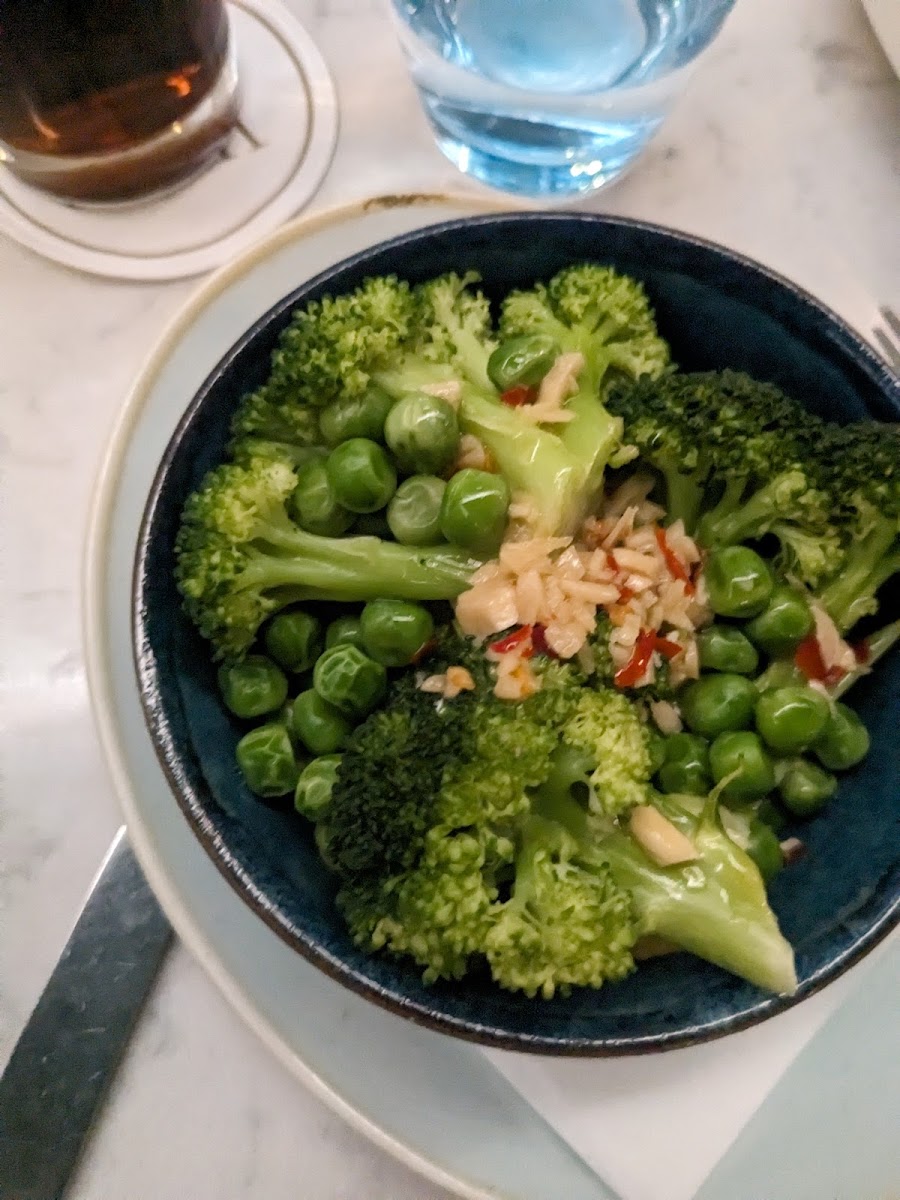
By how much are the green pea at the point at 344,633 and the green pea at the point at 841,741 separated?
0.50 meters

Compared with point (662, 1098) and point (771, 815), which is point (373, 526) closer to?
point (771, 815)

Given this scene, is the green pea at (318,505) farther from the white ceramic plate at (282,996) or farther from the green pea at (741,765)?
the green pea at (741,765)

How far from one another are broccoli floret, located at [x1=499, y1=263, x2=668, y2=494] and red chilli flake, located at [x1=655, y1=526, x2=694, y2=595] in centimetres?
10

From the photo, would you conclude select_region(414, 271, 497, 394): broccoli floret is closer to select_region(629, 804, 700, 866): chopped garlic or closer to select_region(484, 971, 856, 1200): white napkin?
select_region(629, 804, 700, 866): chopped garlic

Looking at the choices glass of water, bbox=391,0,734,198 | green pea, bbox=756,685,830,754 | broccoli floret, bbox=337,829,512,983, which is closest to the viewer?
broccoli floret, bbox=337,829,512,983

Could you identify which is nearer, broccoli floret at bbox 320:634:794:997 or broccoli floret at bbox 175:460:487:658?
broccoli floret at bbox 320:634:794:997

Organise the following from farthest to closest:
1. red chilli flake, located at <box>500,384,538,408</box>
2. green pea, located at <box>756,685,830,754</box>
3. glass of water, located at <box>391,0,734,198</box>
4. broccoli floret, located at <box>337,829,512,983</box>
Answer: glass of water, located at <box>391,0,734,198</box> < red chilli flake, located at <box>500,384,538,408</box> < green pea, located at <box>756,685,830,754</box> < broccoli floret, located at <box>337,829,512,983</box>

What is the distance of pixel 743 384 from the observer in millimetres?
1047

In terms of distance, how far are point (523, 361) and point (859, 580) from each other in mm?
445

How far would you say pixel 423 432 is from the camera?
3.40 ft

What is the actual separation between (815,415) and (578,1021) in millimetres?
709

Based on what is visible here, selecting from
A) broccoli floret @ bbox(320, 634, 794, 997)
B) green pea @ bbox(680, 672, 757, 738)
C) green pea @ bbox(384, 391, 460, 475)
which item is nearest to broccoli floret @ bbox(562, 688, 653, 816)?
broccoli floret @ bbox(320, 634, 794, 997)

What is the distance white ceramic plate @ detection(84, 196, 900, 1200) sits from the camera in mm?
1045

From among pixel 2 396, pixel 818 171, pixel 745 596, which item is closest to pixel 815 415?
pixel 745 596
